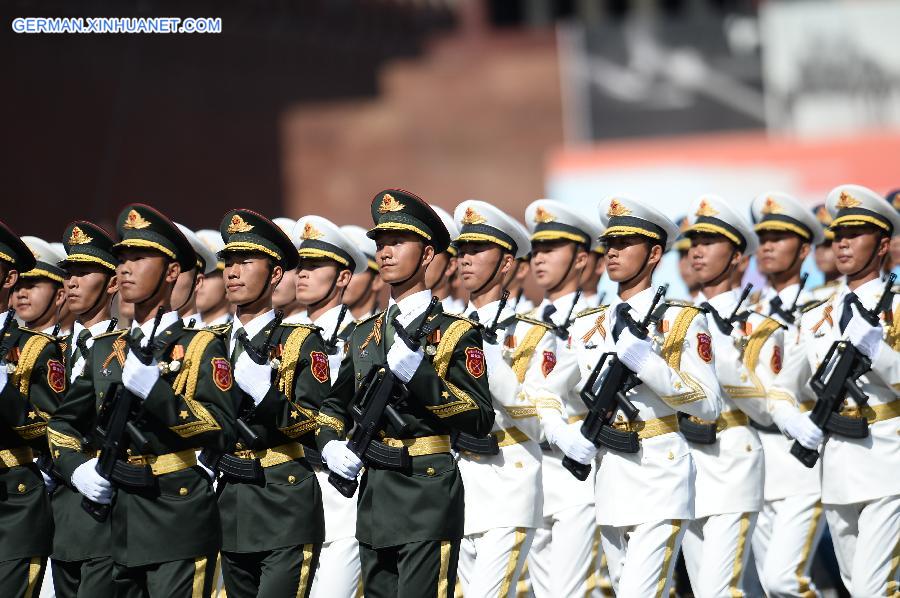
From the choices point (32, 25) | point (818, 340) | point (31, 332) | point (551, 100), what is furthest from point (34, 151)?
point (818, 340)

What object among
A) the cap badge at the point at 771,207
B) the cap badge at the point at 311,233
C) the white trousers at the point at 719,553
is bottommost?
the white trousers at the point at 719,553

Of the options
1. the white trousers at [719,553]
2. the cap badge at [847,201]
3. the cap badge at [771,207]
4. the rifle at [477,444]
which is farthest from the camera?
the cap badge at [771,207]

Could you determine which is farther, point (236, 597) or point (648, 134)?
point (648, 134)

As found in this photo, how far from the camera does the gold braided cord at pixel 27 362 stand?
6.79 metres

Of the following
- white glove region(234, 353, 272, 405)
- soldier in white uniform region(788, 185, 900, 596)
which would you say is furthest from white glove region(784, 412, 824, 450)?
white glove region(234, 353, 272, 405)

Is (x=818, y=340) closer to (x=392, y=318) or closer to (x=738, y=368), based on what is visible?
(x=738, y=368)

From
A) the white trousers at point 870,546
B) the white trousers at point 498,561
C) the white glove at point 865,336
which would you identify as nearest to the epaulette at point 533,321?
the white trousers at point 498,561

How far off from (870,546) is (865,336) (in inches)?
44.8

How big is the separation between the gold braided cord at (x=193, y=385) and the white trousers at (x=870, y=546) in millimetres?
3689

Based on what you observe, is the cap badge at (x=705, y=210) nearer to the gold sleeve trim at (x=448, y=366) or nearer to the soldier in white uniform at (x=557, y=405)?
the soldier in white uniform at (x=557, y=405)

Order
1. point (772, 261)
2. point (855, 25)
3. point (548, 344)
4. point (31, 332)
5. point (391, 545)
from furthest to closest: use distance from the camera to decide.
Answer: point (855, 25), point (772, 261), point (548, 344), point (31, 332), point (391, 545)

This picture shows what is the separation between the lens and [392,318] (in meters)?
6.10

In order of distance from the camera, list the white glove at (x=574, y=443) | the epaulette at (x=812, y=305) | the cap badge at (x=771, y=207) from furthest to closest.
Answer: the cap badge at (x=771, y=207) < the epaulette at (x=812, y=305) < the white glove at (x=574, y=443)

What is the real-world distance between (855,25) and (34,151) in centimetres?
1189
